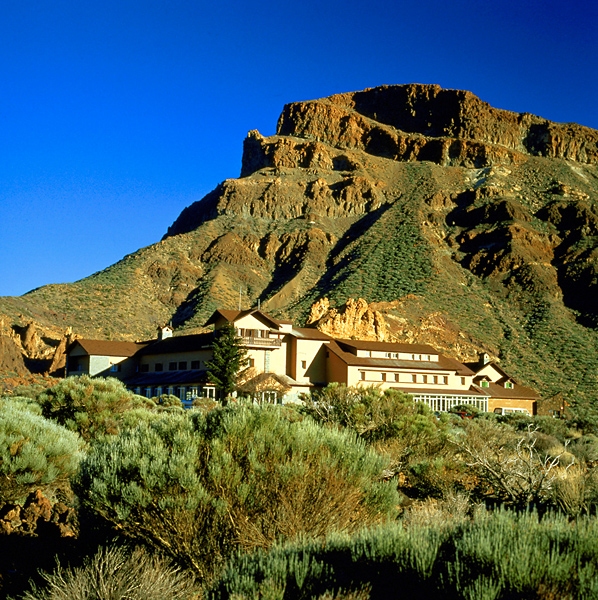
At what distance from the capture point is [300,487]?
24.6 ft

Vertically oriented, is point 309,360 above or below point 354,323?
below

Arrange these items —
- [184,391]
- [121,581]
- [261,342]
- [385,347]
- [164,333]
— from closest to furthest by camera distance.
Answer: [121,581]
[184,391]
[261,342]
[385,347]
[164,333]

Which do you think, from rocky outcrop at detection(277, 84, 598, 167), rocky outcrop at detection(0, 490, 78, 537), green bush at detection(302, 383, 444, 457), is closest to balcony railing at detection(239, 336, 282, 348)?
green bush at detection(302, 383, 444, 457)

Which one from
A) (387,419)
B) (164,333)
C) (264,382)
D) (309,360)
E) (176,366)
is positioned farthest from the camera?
(164,333)

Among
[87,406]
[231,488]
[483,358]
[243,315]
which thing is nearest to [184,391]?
[243,315]

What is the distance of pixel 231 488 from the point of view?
7.53 metres

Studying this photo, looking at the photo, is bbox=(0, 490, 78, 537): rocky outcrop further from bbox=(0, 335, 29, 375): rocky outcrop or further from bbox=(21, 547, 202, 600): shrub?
bbox=(0, 335, 29, 375): rocky outcrop

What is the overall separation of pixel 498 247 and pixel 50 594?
88.9 meters

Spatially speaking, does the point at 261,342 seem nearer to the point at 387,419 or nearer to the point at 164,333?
the point at 164,333

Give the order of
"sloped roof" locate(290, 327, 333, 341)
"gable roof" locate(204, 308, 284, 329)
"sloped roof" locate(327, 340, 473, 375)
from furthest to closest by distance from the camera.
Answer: "sloped roof" locate(290, 327, 333, 341) < "sloped roof" locate(327, 340, 473, 375) < "gable roof" locate(204, 308, 284, 329)

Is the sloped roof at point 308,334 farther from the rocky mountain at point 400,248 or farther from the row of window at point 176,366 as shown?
the rocky mountain at point 400,248

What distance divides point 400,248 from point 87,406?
239 feet

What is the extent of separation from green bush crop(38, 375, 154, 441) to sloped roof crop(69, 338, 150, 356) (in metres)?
35.0

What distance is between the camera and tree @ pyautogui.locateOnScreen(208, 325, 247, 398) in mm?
43938
